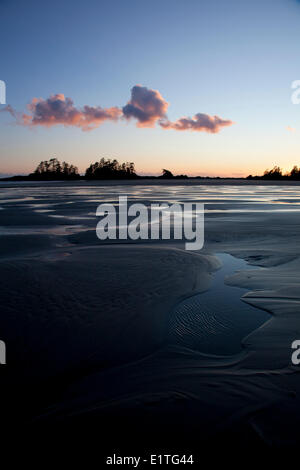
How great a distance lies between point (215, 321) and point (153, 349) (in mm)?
821

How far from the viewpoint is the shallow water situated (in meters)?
2.81

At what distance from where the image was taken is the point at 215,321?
3.22 metres

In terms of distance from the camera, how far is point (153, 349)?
9.08 ft

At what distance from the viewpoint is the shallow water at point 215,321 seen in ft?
9.21

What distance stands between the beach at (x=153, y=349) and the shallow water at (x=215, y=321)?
0.06ft

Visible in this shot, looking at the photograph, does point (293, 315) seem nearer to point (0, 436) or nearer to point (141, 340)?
point (141, 340)

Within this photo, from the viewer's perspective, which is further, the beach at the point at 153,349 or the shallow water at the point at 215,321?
the shallow water at the point at 215,321

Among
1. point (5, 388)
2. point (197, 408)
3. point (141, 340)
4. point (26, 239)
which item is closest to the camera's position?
point (197, 408)

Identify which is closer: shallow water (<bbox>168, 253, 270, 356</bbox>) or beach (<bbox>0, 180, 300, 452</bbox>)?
beach (<bbox>0, 180, 300, 452</bbox>)

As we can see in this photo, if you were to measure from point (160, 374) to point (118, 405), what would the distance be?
0.45 meters

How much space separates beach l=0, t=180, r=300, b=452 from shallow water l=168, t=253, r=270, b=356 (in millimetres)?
17

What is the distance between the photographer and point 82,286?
434 centimetres

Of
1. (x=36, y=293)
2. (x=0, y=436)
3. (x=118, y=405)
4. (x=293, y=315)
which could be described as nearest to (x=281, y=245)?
(x=293, y=315)

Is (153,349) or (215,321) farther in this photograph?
(215,321)
